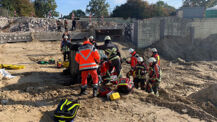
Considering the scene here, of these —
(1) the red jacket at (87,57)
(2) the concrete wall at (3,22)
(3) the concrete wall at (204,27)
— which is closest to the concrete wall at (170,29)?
(3) the concrete wall at (204,27)

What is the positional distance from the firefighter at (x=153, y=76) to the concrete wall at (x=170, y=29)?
8978 millimetres

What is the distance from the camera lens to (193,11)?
21.2 meters

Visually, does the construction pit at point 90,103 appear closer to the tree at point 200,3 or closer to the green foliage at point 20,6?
the green foliage at point 20,6

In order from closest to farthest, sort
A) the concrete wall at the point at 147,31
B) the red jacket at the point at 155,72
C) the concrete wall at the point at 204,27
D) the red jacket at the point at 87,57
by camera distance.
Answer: the red jacket at the point at 87,57, the red jacket at the point at 155,72, the concrete wall at the point at 147,31, the concrete wall at the point at 204,27

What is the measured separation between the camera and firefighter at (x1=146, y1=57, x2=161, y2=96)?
640 cm

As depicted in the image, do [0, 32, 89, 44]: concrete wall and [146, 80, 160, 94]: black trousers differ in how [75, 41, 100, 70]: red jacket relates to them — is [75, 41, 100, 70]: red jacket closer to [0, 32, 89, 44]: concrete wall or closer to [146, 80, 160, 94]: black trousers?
[146, 80, 160, 94]: black trousers

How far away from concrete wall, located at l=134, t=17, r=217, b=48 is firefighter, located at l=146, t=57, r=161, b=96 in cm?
898

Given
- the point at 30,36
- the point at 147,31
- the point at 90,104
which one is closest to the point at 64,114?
the point at 90,104

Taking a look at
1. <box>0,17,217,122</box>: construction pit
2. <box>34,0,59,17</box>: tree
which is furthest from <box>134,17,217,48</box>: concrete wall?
<box>34,0,59,17</box>: tree

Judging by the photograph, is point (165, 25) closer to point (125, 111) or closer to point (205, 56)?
point (205, 56)

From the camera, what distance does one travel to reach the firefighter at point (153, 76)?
21.0ft

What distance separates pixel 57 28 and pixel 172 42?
467 inches

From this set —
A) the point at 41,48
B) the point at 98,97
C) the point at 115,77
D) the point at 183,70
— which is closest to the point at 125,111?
the point at 98,97

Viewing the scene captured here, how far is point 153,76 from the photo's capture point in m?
6.52
